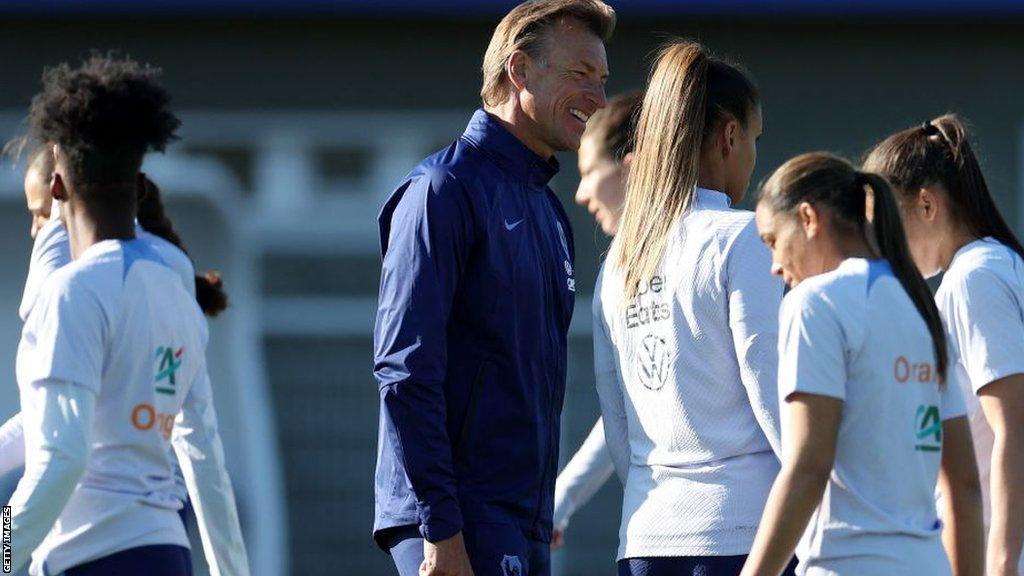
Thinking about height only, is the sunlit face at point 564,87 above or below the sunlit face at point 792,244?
above

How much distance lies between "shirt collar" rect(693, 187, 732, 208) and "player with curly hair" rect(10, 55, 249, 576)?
3.55ft

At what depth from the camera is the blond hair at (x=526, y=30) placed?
352cm

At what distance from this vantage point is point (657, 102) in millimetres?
3434

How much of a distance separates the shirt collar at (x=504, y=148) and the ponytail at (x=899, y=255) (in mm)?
783

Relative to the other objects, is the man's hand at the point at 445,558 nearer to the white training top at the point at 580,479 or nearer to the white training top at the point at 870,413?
the white training top at the point at 870,413

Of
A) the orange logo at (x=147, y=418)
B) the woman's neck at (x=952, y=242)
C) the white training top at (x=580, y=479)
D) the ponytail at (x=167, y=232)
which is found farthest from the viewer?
the white training top at (x=580, y=479)

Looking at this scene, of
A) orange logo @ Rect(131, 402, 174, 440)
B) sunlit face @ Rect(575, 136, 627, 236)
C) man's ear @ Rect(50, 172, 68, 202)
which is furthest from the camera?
sunlit face @ Rect(575, 136, 627, 236)

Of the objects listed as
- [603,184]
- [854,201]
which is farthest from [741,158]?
[603,184]

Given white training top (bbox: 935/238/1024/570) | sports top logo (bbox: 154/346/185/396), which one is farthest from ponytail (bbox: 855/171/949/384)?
sports top logo (bbox: 154/346/185/396)

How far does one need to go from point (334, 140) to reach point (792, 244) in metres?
5.13

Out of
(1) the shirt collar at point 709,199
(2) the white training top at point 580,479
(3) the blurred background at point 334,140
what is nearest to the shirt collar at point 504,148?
(1) the shirt collar at point 709,199

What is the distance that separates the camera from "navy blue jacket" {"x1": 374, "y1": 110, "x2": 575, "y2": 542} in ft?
10.1

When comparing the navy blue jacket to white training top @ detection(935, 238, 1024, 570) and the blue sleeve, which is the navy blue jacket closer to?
the blue sleeve

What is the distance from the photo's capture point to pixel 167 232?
413 cm
